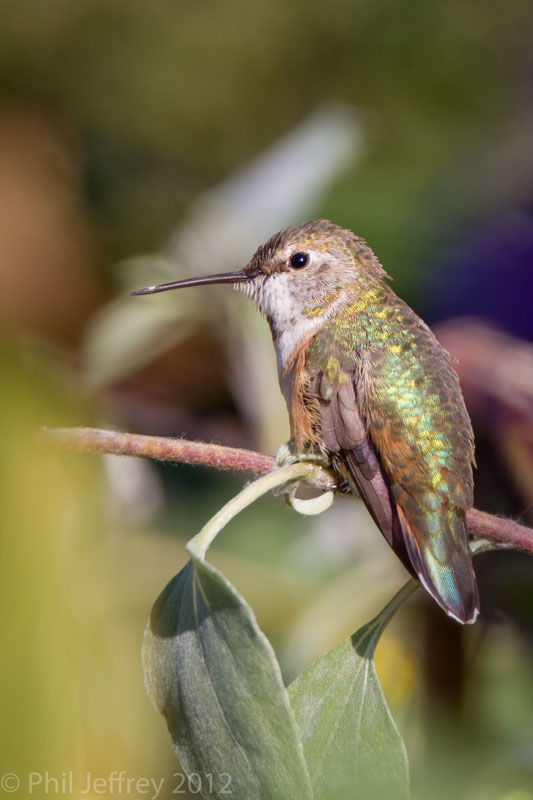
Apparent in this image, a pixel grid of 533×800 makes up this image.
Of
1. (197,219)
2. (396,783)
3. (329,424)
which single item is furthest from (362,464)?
(197,219)

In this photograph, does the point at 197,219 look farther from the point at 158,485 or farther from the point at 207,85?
the point at 207,85

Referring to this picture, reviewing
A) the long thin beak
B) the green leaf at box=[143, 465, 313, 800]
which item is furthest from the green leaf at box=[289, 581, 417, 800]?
the long thin beak

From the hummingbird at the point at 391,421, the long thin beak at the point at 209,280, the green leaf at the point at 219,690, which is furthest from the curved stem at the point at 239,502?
the long thin beak at the point at 209,280

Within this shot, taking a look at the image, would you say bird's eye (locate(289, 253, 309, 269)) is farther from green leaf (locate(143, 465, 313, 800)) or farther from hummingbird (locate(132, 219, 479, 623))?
green leaf (locate(143, 465, 313, 800))

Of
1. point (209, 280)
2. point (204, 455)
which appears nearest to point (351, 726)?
point (204, 455)

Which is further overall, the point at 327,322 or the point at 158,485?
the point at 158,485

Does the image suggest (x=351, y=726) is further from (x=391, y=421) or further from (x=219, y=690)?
(x=391, y=421)
